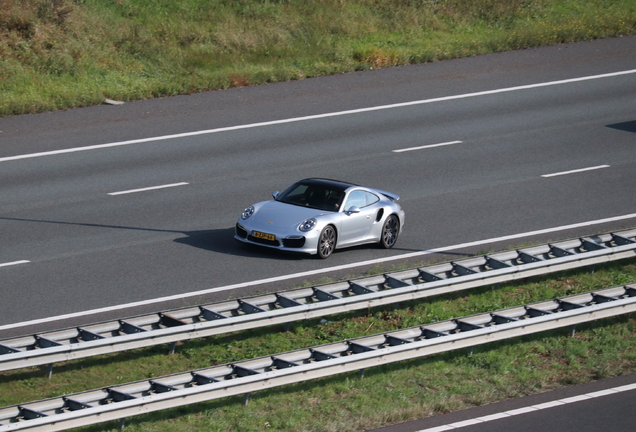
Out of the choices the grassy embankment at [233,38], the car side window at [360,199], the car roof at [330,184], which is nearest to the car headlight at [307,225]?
the car side window at [360,199]

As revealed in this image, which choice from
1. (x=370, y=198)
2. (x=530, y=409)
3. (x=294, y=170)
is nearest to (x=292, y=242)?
(x=370, y=198)

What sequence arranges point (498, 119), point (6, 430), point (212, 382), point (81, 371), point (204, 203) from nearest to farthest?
point (6, 430)
point (212, 382)
point (81, 371)
point (204, 203)
point (498, 119)

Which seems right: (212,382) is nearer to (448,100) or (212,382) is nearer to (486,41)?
(448,100)

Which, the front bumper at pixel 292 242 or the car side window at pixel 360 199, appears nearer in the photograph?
the front bumper at pixel 292 242

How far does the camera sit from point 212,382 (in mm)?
9734

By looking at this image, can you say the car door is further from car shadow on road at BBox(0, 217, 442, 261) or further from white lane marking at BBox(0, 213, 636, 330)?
white lane marking at BBox(0, 213, 636, 330)

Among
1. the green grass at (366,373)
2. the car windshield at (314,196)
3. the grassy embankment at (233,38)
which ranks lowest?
the green grass at (366,373)

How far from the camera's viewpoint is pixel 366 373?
35.9ft

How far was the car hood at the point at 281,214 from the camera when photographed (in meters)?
15.6

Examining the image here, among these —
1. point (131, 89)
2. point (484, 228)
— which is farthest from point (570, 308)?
point (131, 89)

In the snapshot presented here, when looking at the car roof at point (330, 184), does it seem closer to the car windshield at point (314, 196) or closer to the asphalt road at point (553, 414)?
the car windshield at point (314, 196)

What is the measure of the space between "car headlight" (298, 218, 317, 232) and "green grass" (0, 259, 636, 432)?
2.74 meters

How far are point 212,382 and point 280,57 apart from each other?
19005mm

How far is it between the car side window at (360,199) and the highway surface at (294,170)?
81 cm
